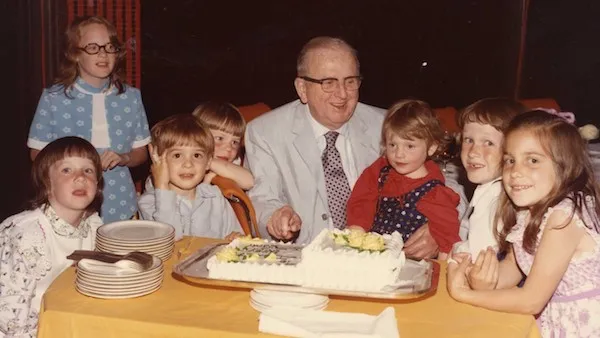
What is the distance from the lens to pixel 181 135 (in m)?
4.15

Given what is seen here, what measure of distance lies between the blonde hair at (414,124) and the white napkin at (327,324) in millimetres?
1789

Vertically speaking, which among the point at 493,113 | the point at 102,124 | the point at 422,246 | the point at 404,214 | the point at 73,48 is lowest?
the point at 422,246

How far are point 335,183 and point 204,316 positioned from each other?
2227 mm

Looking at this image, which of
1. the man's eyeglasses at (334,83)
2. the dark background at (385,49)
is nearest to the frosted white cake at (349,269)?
the man's eyeglasses at (334,83)

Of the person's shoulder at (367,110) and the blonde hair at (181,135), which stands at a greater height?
the person's shoulder at (367,110)

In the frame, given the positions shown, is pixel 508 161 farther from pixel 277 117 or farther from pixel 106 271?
pixel 277 117

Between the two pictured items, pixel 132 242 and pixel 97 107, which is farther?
pixel 97 107

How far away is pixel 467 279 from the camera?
3.04m

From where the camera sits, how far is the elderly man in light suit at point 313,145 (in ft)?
15.7

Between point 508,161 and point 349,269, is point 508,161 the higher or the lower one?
the higher one

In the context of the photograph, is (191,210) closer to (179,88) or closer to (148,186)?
(148,186)

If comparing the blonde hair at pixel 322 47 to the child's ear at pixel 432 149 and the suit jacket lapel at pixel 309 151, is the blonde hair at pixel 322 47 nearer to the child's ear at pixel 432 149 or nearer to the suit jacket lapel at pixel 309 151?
the suit jacket lapel at pixel 309 151

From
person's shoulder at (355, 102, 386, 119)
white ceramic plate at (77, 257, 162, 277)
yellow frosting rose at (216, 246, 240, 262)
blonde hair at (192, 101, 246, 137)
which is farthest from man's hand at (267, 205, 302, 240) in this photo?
person's shoulder at (355, 102, 386, 119)

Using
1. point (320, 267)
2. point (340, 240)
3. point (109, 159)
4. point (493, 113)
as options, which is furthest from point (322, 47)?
point (320, 267)
